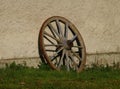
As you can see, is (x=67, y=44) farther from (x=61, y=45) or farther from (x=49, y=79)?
(x=49, y=79)

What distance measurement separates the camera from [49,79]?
1024 cm

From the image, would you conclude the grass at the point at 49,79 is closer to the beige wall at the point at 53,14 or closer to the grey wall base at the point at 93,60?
the grey wall base at the point at 93,60

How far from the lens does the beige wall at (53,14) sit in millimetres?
11766

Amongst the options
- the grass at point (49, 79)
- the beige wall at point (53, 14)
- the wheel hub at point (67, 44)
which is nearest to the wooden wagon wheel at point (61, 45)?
the wheel hub at point (67, 44)

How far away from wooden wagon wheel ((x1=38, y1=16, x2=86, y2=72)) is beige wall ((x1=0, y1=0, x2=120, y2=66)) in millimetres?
224

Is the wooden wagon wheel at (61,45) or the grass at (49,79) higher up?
the wooden wagon wheel at (61,45)

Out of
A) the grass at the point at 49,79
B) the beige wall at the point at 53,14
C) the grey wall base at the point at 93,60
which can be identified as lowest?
the grass at the point at 49,79

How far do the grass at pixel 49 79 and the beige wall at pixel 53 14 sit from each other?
60 centimetres

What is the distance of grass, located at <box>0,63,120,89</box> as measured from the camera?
9.37 meters

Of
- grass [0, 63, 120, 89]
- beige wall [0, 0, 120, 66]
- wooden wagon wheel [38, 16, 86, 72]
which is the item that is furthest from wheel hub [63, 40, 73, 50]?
grass [0, 63, 120, 89]

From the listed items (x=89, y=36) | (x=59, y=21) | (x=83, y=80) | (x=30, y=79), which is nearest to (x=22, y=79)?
(x=30, y=79)

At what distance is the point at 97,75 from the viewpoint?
445 inches

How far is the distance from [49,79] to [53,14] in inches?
113

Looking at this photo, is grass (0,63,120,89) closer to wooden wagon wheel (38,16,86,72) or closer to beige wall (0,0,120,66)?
wooden wagon wheel (38,16,86,72)
